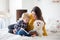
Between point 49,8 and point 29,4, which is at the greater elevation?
point 29,4

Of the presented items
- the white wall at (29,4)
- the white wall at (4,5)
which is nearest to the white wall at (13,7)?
the white wall at (4,5)

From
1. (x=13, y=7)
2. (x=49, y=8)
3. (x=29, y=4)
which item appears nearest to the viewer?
(x=49, y=8)

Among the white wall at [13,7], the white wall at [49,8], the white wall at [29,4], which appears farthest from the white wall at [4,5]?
the white wall at [49,8]

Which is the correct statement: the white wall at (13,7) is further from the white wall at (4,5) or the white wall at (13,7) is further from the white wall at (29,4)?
the white wall at (29,4)

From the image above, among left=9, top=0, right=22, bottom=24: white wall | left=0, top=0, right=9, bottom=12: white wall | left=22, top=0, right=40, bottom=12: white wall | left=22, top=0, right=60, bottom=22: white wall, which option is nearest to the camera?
left=22, top=0, right=60, bottom=22: white wall

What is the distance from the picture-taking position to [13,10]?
3.84 m

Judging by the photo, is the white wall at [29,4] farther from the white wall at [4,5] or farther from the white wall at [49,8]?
the white wall at [4,5]

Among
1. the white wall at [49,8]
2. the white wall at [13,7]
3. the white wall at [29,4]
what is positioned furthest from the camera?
the white wall at [13,7]

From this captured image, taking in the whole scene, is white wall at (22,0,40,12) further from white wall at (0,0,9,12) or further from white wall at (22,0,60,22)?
white wall at (0,0,9,12)

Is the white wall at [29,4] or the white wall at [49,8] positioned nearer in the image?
the white wall at [49,8]

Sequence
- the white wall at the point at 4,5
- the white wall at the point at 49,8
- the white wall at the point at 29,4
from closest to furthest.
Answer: the white wall at the point at 49,8
the white wall at the point at 29,4
the white wall at the point at 4,5


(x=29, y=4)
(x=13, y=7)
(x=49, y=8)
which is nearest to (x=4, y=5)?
(x=13, y=7)

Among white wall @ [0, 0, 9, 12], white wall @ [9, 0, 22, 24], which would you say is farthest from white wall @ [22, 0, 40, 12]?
white wall @ [0, 0, 9, 12]

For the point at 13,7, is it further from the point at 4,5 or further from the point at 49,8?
the point at 49,8
